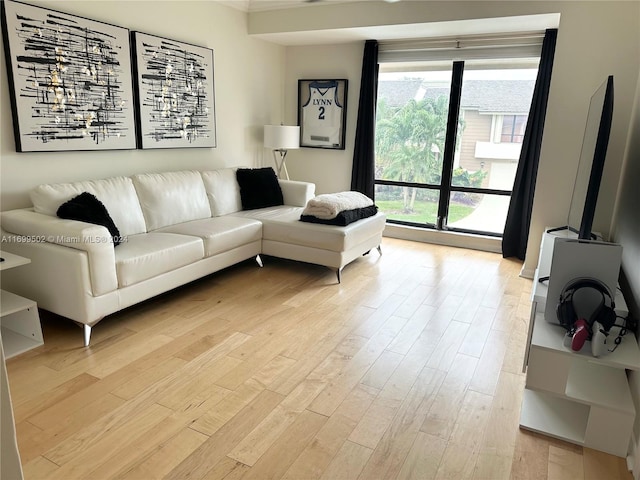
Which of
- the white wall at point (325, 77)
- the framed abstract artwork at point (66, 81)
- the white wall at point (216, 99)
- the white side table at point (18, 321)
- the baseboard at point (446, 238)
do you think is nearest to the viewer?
the white side table at point (18, 321)

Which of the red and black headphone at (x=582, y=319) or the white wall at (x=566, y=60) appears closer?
the red and black headphone at (x=582, y=319)

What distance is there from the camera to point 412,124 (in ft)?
17.3

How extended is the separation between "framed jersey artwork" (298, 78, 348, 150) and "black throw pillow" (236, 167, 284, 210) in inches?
50.4

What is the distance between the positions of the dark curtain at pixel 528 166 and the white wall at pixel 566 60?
640 mm

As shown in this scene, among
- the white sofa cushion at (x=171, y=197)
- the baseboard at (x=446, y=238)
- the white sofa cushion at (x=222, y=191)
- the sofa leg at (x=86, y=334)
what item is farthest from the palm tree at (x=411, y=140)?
the sofa leg at (x=86, y=334)

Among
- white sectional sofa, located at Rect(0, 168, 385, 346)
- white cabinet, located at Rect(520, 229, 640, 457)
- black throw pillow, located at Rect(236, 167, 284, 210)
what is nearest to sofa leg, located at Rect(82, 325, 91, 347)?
white sectional sofa, located at Rect(0, 168, 385, 346)

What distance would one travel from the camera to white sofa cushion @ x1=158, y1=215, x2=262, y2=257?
3.47 meters

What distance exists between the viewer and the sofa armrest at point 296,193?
4.69 meters

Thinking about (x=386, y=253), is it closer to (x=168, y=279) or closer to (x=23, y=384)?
(x=168, y=279)

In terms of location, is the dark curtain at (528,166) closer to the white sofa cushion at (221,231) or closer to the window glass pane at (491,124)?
the window glass pane at (491,124)

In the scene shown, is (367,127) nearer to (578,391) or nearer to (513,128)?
(513,128)

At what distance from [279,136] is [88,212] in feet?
8.49

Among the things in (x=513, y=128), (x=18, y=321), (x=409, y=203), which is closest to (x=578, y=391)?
(x=18, y=321)

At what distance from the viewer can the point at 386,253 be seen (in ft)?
15.7
